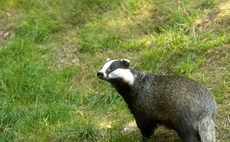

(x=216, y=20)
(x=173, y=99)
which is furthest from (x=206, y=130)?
(x=216, y=20)

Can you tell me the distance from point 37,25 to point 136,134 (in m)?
4.45

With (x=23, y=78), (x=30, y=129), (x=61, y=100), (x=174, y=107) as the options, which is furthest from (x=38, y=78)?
(x=174, y=107)

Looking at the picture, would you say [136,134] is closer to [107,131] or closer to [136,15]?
[107,131]

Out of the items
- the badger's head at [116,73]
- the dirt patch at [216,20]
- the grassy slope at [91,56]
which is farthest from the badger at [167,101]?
the dirt patch at [216,20]

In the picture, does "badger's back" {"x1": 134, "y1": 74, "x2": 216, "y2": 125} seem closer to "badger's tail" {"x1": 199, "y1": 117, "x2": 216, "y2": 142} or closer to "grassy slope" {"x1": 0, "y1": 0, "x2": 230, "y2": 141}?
"badger's tail" {"x1": 199, "y1": 117, "x2": 216, "y2": 142}

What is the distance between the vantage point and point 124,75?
3.84 metres

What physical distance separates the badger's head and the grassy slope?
79 cm

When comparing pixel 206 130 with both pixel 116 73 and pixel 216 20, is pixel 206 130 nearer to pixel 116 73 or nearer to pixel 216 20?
pixel 116 73

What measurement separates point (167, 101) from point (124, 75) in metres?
0.64

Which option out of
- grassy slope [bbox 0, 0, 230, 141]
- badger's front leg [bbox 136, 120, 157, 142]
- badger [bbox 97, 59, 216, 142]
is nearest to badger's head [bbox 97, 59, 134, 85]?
badger [bbox 97, 59, 216, 142]

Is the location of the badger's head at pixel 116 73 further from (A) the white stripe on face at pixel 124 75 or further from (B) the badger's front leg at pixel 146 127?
(B) the badger's front leg at pixel 146 127

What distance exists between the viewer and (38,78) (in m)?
6.04

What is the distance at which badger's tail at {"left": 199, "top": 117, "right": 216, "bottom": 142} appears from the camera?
10.9 feet

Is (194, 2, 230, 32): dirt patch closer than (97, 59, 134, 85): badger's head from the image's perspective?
No
